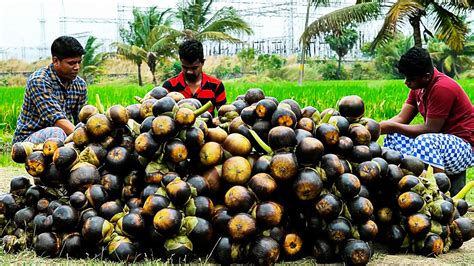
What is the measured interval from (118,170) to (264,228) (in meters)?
0.84

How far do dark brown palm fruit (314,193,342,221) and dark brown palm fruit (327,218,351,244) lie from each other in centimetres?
3

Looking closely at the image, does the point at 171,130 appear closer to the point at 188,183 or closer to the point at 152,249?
the point at 188,183

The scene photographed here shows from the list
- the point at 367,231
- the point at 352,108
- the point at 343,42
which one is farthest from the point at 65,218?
the point at 343,42

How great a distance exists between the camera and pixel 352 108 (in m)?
3.25

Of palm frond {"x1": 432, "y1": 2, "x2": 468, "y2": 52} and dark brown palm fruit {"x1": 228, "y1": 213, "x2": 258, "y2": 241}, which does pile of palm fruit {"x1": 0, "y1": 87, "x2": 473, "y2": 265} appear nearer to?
dark brown palm fruit {"x1": 228, "y1": 213, "x2": 258, "y2": 241}

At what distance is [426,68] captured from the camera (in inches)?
183

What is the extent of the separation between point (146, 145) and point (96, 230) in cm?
47

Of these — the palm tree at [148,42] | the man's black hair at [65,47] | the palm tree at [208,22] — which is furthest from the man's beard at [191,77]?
the palm tree at [148,42]

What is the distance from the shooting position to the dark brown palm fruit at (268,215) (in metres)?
2.78

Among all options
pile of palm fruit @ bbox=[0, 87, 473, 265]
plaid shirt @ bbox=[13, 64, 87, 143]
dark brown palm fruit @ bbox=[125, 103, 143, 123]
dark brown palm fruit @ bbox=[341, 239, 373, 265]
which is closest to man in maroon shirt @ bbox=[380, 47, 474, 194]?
pile of palm fruit @ bbox=[0, 87, 473, 265]

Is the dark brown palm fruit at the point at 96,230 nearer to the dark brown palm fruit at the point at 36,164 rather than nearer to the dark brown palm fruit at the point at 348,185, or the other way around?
the dark brown palm fruit at the point at 36,164

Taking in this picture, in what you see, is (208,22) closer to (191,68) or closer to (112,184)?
(191,68)

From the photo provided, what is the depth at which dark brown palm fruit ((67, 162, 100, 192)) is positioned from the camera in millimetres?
3018

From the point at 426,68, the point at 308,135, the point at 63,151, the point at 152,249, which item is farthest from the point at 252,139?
the point at 426,68
